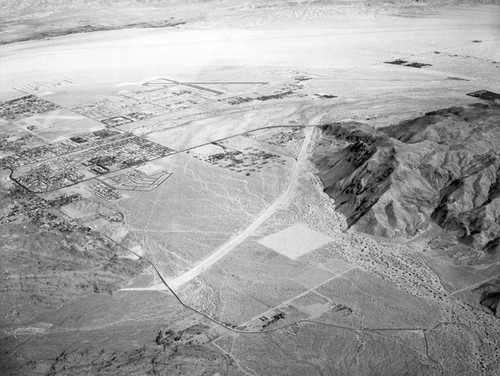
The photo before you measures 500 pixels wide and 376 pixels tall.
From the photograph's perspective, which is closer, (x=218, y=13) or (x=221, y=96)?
(x=221, y=96)

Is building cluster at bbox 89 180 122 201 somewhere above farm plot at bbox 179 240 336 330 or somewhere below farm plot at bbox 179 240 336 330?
above

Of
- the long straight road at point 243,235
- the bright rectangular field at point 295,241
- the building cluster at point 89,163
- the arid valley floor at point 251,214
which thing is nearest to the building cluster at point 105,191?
the arid valley floor at point 251,214

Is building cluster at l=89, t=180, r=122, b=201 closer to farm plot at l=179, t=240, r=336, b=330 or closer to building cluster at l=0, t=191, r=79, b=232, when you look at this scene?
building cluster at l=0, t=191, r=79, b=232

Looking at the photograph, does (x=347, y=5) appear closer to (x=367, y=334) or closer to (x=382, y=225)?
(x=382, y=225)

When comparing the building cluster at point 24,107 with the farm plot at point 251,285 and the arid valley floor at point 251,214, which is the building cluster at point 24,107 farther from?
the farm plot at point 251,285

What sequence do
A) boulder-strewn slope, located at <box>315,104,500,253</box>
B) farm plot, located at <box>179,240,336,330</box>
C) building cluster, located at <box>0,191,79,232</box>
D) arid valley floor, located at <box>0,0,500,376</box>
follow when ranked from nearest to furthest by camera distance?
arid valley floor, located at <box>0,0,500,376</box> < farm plot, located at <box>179,240,336,330</box> < boulder-strewn slope, located at <box>315,104,500,253</box> < building cluster, located at <box>0,191,79,232</box>

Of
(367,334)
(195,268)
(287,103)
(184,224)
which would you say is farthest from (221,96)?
(367,334)

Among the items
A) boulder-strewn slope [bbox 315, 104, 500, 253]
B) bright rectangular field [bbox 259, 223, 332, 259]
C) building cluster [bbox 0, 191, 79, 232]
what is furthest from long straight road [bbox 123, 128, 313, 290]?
building cluster [bbox 0, 191, 79, 232]
